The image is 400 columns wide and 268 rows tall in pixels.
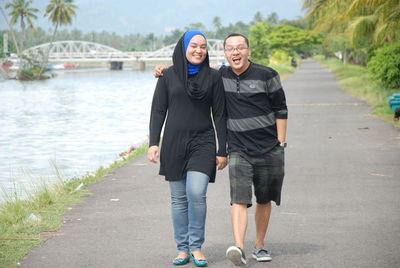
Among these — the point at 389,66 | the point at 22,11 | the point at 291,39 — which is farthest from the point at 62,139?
the point at 291,39

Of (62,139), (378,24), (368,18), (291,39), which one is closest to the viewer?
(62,139)

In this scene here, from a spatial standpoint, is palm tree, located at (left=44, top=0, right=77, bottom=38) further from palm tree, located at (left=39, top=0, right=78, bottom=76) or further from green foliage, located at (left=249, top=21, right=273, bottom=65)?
green foliage, located at (left=249, top=21, right=273, bottom=65)

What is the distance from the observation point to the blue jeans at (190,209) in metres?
5.43

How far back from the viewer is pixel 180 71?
17.9 feet

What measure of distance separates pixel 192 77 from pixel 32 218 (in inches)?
104

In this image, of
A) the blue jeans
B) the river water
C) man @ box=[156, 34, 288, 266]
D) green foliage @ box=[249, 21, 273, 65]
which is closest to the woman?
the blue jeans

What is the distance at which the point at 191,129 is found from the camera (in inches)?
215

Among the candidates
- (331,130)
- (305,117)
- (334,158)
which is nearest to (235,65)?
(334,158)

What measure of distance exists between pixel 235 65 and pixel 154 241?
1.82 m

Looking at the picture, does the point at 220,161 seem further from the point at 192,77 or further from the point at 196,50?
the point at 196,50

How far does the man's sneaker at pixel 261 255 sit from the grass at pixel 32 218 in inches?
72.2

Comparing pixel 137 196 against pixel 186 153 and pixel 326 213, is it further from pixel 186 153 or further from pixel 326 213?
pixel 186 153

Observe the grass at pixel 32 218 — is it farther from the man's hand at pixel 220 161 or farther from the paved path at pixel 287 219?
the man's hand at pixel 220 161

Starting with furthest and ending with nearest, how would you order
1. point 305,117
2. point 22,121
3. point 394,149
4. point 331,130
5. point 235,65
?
point 22,121 < point 305,117 < point 331,130 < point 394,149 < point 235,65
